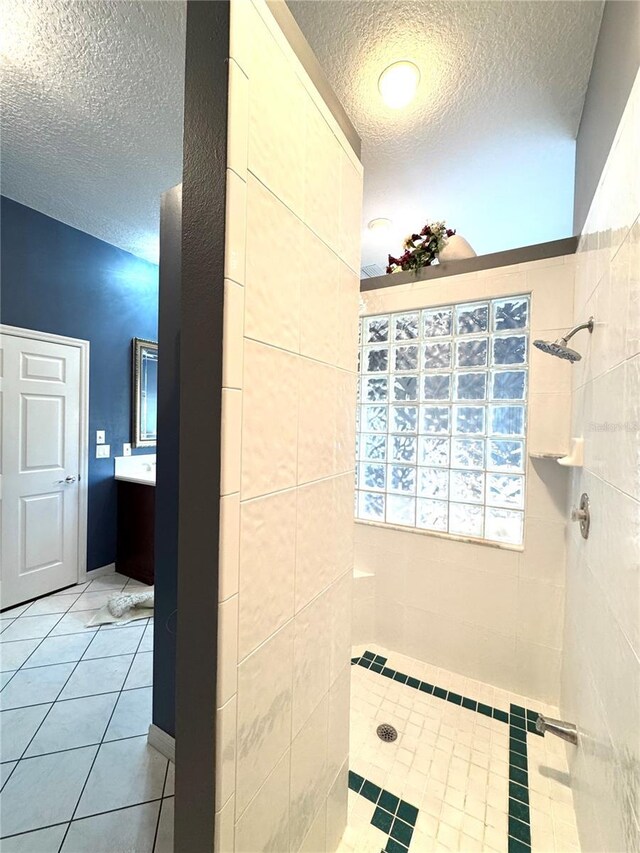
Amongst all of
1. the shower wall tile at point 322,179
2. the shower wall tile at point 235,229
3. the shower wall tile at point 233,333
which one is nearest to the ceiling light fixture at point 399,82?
the shower wall tile at point 322,179

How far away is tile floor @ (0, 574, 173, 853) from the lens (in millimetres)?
1159

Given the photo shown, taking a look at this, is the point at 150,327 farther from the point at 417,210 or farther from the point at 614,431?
the point at 614,431

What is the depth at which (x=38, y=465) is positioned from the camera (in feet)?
8.61

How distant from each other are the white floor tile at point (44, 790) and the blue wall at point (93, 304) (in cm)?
180

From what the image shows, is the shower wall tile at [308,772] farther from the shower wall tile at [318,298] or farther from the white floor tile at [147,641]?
the white floor tile at [147,641]

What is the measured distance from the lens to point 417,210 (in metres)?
2.58

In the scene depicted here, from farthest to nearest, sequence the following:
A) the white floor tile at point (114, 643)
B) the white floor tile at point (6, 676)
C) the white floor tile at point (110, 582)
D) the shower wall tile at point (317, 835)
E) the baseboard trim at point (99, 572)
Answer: the baseboard trim at point (99, 572) → the white floor tile at point (110, 582) → the white floor tile at point (114, 643) → the white floor tile at point (6, 676) → the shower wall tile at point (317, 835)

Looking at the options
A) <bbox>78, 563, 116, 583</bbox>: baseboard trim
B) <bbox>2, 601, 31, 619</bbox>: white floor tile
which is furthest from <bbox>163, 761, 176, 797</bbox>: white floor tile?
<bbox>78, 563, 116, 583</bbox>: baseboard trim

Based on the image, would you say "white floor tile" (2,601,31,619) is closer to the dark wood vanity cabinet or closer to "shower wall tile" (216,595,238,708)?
the dark wood vanity cabinet

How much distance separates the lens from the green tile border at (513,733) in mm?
1158

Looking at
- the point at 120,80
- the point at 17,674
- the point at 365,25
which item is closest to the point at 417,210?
the point at 365,25

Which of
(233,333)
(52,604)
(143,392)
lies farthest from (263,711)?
(143,392)

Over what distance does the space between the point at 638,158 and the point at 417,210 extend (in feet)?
6.73

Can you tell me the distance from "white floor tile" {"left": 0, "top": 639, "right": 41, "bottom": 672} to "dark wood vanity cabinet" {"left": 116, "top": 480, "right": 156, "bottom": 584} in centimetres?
84
